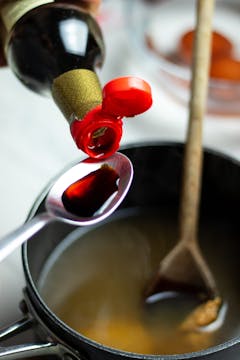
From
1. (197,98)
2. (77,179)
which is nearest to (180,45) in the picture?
(197,98)

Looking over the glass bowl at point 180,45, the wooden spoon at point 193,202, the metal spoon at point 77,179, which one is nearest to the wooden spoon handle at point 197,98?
the wooden spoon at point 193,202

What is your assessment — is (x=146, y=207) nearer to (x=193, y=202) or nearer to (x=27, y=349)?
(x=193, y=202)

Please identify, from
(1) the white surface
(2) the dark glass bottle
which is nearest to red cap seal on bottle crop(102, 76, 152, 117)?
(2) the dark glass bottle

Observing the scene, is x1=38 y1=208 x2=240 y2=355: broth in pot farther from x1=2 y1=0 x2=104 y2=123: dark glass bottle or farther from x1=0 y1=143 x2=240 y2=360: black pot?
x1=2 y1=0 x2=104 y2=123: dark glass bottle

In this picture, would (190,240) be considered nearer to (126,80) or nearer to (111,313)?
(111,313)

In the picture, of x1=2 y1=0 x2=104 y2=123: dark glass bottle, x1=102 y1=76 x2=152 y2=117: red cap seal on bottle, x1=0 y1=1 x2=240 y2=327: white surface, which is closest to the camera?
x1=102 y1=76 x2=152 y2=117: red cap seal on bottle
